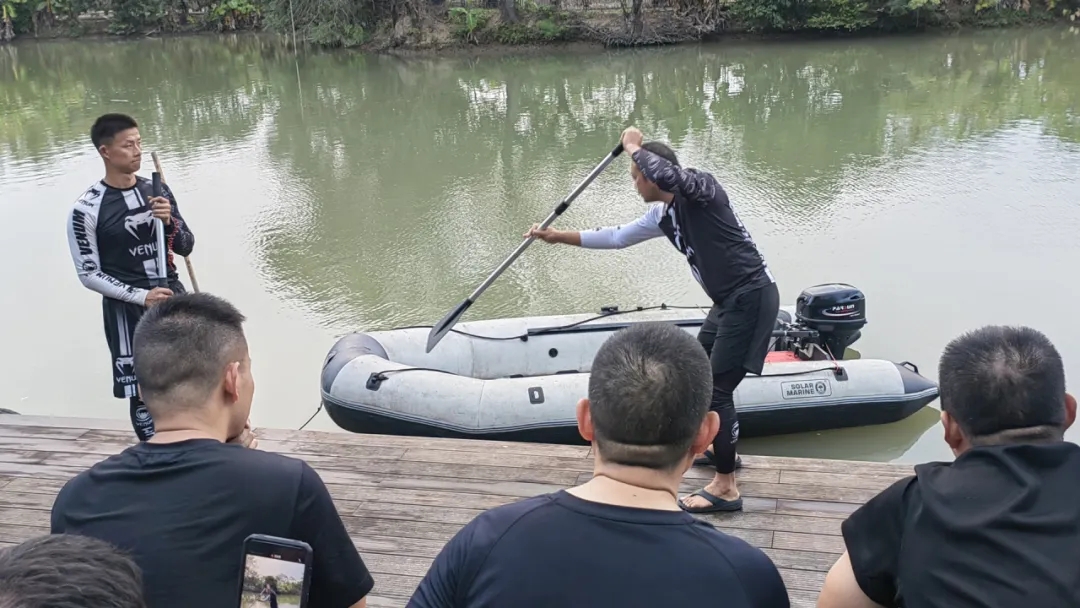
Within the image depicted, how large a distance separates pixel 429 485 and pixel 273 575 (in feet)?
6.27

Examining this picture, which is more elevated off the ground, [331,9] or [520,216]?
[331,9]

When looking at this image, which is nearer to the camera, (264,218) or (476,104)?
(264,218)

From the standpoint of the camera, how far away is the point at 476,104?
1519 cm

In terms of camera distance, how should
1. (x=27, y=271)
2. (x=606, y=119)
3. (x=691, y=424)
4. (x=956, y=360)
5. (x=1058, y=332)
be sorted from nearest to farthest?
(x=691, y=424) → (x=956, y=360) → (x=1058, y=332) → (x=27, y=271) → (x=606, y=119)

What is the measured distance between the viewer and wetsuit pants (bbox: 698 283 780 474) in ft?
9.27

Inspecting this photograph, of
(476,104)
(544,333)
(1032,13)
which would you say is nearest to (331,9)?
(476,104)

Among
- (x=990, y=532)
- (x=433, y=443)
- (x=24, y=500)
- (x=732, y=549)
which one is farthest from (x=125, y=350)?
(x=990, y=532)

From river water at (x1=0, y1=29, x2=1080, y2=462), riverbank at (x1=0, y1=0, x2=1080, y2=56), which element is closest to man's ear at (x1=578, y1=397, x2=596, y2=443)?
river water at (x1=0, y1=29, x2=1080, y2=462)

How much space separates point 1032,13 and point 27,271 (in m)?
22.0

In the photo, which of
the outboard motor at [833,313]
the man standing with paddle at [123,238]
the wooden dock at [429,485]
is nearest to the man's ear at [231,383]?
the wooden dock at [429,485]

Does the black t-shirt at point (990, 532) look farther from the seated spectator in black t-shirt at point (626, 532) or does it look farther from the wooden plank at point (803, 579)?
the wooden plank at point (803, 579)

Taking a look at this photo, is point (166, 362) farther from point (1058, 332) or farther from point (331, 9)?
point (331, 9)

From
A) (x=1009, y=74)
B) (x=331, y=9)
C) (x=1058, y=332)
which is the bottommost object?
(x=1058, y=332)

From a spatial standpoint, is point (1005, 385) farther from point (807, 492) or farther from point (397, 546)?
point (397, 546)
